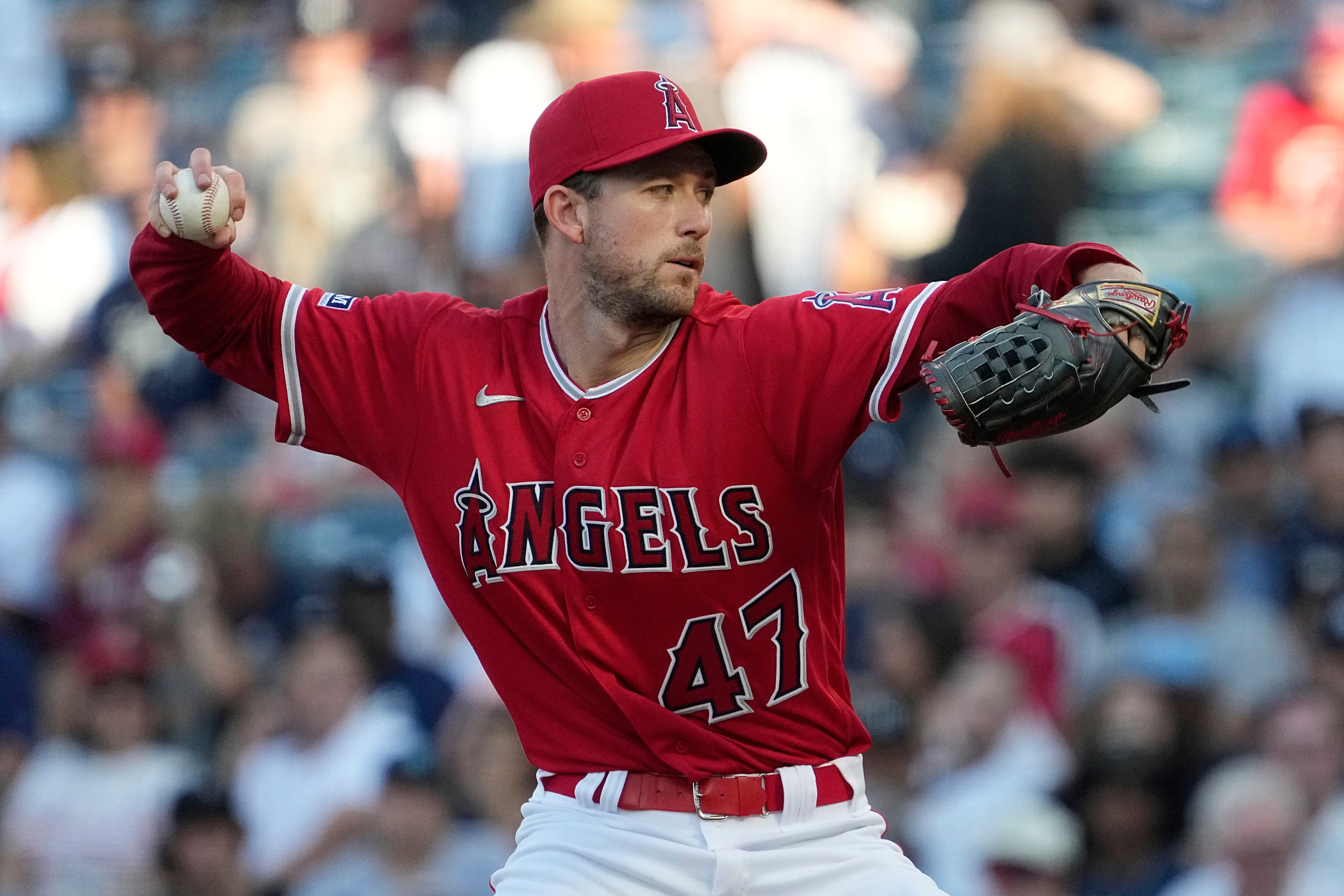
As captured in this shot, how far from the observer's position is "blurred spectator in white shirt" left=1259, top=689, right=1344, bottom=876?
5.13m

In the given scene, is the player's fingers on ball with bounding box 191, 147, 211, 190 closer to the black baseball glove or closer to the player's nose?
the player's nose

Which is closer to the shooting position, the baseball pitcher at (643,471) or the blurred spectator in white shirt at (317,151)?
the baseball pitcher at (643,471)

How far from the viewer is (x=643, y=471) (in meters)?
3.37

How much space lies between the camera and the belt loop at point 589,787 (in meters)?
3.40

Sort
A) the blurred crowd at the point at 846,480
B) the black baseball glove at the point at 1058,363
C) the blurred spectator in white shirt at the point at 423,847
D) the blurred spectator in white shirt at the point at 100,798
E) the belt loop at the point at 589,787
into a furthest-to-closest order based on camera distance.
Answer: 1. the blurred spectator in white shirt at the point at 100,798
2. the blurred spectator in white shirt at the point at 423,847
3. the blurred crowd at the point at 846,480
4. the belt loop at the point at 589,787
5. the black baseball glove at the point at 1058,363

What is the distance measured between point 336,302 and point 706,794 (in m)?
1.30

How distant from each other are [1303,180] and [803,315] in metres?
4.64

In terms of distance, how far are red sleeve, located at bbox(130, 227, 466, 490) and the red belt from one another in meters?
0.80

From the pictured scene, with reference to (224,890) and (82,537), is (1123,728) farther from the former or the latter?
(82,537)

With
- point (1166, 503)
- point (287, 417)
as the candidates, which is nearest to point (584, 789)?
point (287, 417)

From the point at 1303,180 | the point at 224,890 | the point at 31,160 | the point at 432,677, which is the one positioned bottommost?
the point at 224,890

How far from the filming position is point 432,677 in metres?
6.47

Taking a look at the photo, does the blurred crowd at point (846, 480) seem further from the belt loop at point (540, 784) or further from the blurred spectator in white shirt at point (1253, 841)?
the belt loop at point (540, 784)

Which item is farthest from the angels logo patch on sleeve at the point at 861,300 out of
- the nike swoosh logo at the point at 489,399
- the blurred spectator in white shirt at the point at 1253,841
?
the blurred spectator in white shirt at the point at 1253,841
